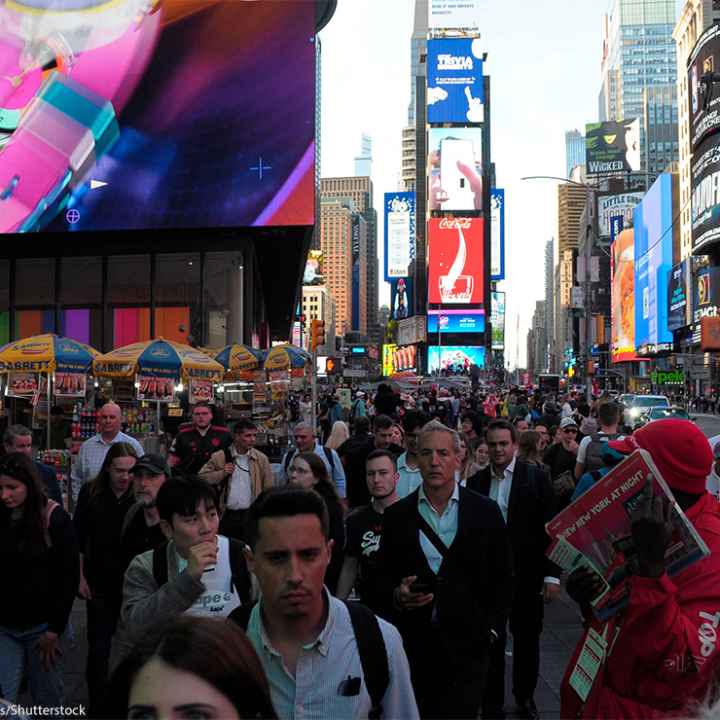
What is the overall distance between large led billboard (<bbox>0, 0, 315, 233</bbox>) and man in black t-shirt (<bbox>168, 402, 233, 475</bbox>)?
662 inches

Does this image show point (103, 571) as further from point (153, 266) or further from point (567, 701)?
point (153, 266)

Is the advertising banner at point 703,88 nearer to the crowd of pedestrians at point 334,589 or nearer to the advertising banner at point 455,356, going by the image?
the advertising banner at point 455,356

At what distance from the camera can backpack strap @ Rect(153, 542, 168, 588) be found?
12.5 feet

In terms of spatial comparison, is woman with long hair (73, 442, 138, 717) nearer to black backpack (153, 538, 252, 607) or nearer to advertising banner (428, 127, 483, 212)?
black backpack (153, 538, 252, 607)

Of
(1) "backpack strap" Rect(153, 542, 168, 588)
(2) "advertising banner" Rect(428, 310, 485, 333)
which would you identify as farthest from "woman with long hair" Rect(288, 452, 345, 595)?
(2) "advertising banner" Rect(428, 310, 485, 333)

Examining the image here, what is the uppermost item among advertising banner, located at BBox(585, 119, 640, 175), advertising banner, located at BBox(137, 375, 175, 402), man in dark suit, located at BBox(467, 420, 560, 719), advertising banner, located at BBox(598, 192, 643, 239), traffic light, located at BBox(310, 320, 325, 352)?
advertising banner, located at BBox(585, 119, 640, 175)

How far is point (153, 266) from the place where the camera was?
28.0m

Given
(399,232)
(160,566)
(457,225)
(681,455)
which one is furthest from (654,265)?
(681,455)

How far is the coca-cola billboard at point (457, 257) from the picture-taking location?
123m

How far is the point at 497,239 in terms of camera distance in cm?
14100

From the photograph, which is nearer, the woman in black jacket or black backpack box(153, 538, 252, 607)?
black backpack box(153, 538, 252, 607)

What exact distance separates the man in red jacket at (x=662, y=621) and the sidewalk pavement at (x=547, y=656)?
322cm

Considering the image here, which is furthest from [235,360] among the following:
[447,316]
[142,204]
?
[447,316]

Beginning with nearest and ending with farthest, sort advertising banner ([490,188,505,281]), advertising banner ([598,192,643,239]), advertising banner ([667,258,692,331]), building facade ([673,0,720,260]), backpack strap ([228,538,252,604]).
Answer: backpack strap ([228,538,252,604]), advertising banner ([667,258,692,331]), building facade ([673,0,720,260]), advertising banner ([598,192,643,239]), advertising banner ([490,188,505,281])
